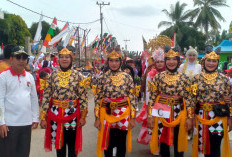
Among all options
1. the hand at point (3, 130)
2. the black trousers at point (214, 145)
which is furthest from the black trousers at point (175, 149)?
the hand at point (3, 130)

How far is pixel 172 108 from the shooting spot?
3.48 m

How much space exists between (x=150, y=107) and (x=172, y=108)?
329 mm

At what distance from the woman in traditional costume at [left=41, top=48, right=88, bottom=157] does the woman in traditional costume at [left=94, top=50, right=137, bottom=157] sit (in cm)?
26

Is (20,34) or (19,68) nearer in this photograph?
(19,68)

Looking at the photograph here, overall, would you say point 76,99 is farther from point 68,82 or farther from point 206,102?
point 206,102

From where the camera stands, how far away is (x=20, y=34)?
5016cm

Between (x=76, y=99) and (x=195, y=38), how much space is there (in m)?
34.5

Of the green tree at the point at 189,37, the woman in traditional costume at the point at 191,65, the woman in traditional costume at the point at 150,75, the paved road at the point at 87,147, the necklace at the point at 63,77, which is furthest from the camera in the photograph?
the green tree at the point at 189,37

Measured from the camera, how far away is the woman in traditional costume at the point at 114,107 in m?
3.49

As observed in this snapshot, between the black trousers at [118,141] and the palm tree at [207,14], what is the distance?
3503cm

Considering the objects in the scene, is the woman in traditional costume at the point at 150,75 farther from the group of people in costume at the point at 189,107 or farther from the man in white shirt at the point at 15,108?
the man in white shirt at the point at 15,108

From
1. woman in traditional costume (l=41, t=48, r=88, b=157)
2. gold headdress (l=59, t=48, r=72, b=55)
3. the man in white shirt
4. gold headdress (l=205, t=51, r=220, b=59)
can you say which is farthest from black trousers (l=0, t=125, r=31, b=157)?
gold headdress (l=205, t=51, r=220, b=59)

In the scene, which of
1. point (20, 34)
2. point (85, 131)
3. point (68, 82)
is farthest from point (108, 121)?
point (20, 34)

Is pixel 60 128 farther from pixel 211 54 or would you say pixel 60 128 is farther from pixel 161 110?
pixel 211 54
